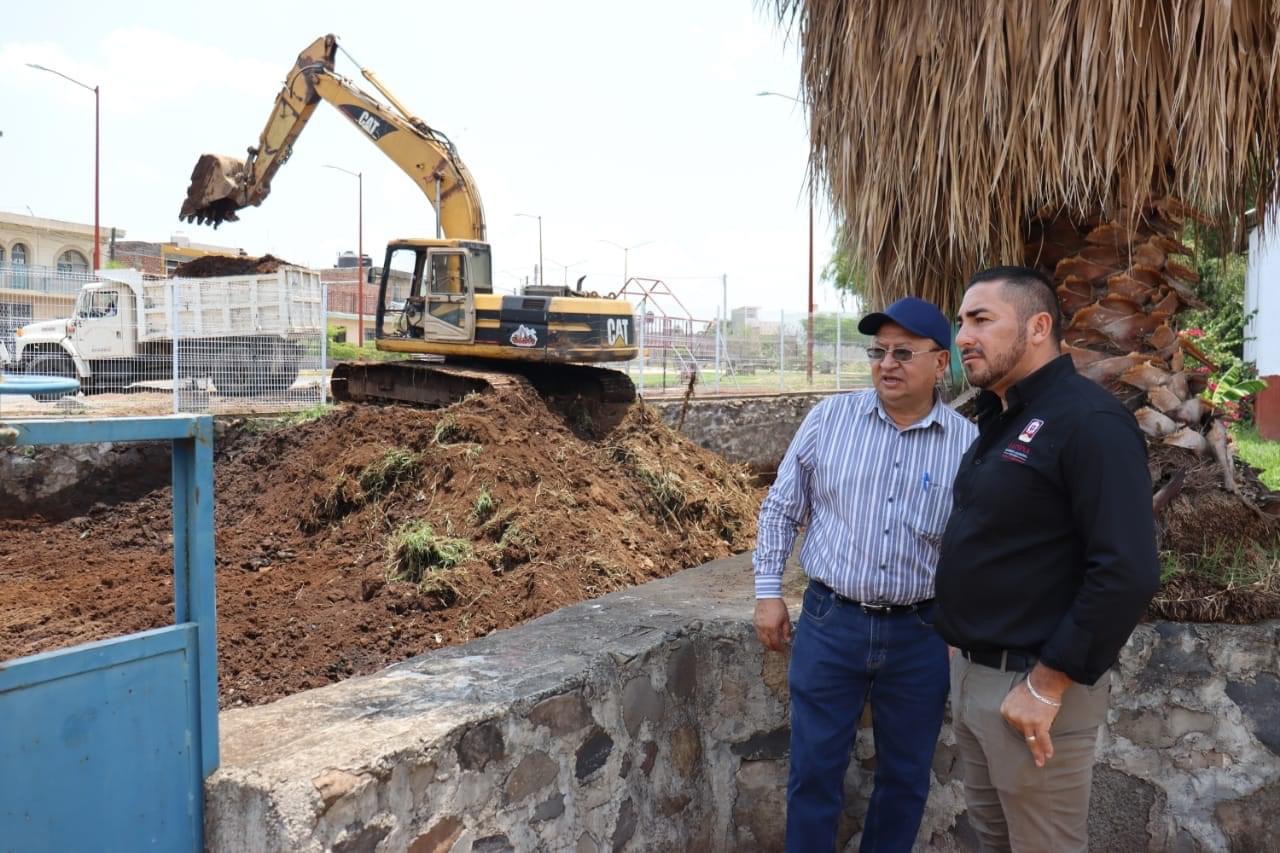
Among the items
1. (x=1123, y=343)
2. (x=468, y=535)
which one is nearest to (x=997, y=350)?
(x=1123, y=343)

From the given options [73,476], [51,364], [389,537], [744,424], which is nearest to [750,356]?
[744,424]

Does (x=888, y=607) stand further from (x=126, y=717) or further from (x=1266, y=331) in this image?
(x=1266, y=331)

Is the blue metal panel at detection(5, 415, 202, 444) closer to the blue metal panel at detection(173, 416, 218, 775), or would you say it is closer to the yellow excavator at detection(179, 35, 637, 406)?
the blue metal panel at detection(173, 416, 218, 775)

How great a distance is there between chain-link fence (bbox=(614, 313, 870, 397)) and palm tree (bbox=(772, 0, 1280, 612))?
606 inches

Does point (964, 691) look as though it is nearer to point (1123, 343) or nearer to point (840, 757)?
point (840, 757)

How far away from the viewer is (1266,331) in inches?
559

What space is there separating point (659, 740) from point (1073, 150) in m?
2.16

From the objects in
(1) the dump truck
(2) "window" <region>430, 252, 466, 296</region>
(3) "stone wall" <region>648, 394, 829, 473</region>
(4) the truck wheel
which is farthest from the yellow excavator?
(3) "stone wall" <region>648, 394, 829, 473</region>

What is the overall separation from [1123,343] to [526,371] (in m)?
8.92

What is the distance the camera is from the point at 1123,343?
137 inches

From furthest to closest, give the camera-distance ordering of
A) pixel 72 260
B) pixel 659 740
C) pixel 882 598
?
pixel 72 260, pixel 659 740, pixel 882 598

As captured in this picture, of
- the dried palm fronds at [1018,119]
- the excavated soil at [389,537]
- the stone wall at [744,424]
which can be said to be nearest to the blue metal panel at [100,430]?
the dried palm fronds at [1018,119]

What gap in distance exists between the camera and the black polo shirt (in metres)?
1.96

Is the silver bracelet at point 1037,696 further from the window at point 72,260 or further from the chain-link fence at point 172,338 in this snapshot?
the window at point 72,260
